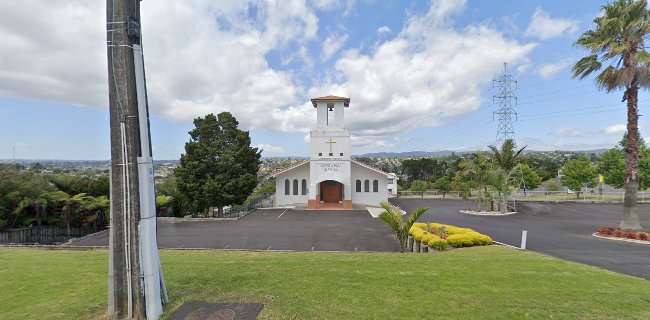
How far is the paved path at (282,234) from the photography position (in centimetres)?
1511

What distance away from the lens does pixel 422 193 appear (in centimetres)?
4497

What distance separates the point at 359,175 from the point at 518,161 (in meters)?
13.9

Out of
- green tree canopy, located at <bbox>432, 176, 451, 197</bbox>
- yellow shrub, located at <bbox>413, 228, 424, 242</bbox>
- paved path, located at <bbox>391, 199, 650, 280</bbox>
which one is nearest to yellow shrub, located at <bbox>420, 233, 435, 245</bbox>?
yellow shrub, located at <bbox>413, 228, 424, 242</bbox>

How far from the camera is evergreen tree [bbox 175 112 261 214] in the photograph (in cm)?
2520

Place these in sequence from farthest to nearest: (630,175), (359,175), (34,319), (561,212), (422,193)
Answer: (422,193), (359,175), (561,212), (630,175), (34,319)

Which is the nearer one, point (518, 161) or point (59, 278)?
point (59, 278)

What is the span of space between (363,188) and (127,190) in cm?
2845

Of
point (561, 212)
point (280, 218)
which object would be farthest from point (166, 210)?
point (561, 212)

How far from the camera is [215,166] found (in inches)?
1019

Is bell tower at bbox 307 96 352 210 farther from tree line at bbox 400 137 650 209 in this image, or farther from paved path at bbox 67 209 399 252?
tree line at bbox 400 137 650 209

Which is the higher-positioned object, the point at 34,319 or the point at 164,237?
the point at 34,319

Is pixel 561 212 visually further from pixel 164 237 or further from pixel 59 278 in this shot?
pixel 59 278

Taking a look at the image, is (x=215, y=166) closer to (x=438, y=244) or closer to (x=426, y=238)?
(x=426, y=238)

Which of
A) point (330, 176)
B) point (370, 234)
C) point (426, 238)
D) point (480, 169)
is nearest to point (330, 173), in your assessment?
point (330, 176)
